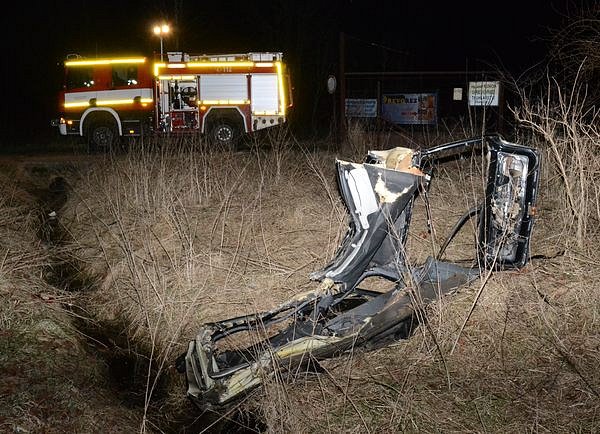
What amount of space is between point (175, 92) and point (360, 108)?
5535mm

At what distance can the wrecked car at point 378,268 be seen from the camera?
4.60 meters

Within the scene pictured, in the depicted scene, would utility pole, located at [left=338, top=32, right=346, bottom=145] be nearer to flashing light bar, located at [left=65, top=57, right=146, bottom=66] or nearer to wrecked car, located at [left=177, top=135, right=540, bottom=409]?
wrecked car, located at [left=177, top=135, right=540, bottom=409]

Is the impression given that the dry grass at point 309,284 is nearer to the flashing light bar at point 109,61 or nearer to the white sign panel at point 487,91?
the white sign panel at point 487,91

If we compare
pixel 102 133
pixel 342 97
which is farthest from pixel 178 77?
pixel 342 97

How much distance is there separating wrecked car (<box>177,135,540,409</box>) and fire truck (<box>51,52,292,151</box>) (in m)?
11.7

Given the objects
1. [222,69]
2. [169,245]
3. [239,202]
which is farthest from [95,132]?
[169,245]

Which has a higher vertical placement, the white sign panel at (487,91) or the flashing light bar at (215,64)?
the flashing light bar at (215,64)

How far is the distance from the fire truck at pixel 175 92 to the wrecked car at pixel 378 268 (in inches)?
462

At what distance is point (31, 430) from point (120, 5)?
29070 millimetres

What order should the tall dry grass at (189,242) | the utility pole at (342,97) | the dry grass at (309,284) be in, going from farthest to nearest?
the utility pole at (342,97), the tall dry grass at (189,242), the dry grass at (309,284)

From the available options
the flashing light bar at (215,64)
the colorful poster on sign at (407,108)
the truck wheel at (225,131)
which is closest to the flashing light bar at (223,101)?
the truck wheel at (225,131)

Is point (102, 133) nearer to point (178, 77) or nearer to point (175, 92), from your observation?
point (175, 92)

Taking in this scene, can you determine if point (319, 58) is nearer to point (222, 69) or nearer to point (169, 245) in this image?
point (222, 69)

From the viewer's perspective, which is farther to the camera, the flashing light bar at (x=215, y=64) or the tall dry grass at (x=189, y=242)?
the flashing light bar at (x=215, y=64)
